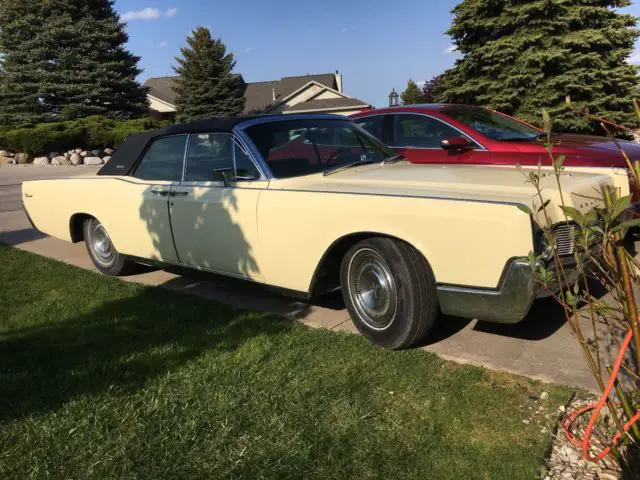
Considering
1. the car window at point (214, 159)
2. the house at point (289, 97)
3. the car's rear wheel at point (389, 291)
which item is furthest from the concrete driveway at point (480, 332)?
the house at point (289, 97)

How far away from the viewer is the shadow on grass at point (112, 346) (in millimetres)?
3150

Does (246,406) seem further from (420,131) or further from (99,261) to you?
(420,131)

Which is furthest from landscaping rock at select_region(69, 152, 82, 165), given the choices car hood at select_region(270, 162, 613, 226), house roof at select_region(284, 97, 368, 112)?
house roof at select_region(284, 97, 368, 112)

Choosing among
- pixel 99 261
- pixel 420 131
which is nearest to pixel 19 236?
pixel 99 261

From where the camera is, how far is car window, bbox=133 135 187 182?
4.74 m

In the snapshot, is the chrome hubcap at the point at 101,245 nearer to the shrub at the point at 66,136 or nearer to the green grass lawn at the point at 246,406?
the green grass lawn at the point at 246,406

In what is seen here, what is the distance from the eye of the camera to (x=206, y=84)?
131 ft

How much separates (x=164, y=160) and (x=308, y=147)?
1.45m

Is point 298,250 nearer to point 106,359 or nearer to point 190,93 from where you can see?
point 106,359

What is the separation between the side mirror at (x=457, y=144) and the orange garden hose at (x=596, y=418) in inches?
129

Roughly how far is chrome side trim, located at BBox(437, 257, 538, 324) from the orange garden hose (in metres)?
0.55

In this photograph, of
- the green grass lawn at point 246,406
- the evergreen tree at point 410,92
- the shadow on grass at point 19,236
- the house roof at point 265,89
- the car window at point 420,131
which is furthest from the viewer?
the house roof at point 265,89

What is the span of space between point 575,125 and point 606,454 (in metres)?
14.8

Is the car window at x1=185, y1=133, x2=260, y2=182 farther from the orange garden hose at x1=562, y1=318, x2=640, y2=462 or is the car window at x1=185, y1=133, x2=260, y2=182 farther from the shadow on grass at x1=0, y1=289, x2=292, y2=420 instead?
the orange garden hose at x1=562, y1=318, x2=640, y2=462
